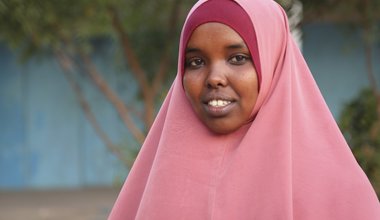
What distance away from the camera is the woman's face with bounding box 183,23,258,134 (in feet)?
7.06

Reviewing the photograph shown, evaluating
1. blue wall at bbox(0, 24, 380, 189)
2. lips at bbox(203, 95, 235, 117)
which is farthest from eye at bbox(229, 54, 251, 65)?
blue wall at bbox(0, 24, 380, 189)

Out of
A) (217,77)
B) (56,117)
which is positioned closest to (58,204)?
(56,117)

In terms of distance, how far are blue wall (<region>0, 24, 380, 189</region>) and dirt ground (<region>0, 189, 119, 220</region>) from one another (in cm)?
35

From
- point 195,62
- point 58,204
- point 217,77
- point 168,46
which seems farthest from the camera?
point 58,204

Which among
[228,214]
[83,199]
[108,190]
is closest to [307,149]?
[228,214]

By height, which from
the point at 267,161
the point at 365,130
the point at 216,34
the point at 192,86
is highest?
the point at 365,130

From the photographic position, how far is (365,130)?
6.59m

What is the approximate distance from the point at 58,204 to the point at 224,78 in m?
9.39

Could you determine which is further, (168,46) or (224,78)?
(168,46)

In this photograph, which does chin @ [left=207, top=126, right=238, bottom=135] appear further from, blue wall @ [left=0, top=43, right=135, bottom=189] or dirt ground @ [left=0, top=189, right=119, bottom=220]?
blue wall @ [left=0, top=43, right=135, bottom=189]

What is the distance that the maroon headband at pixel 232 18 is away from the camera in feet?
7.09

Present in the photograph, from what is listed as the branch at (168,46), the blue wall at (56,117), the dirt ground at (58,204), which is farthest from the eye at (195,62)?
the blue wall at (56,117)

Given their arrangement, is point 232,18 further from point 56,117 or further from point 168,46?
point 56,117

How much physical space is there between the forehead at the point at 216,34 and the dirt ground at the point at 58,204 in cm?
775
